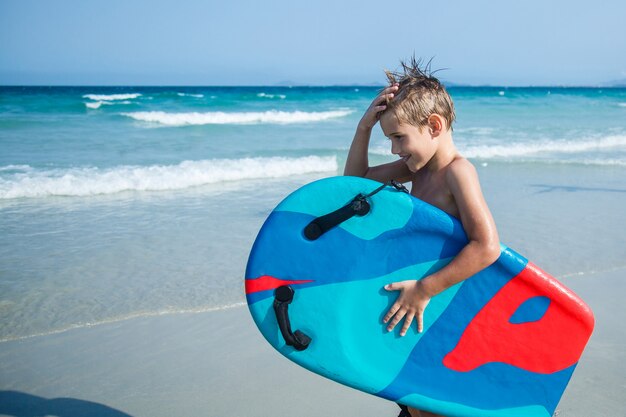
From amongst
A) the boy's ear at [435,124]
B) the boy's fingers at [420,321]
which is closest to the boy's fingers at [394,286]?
the boy's fingers at [420,321]

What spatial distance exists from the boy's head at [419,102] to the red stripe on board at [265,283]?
588 millimetres

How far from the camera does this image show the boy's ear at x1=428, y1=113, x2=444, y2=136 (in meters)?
1.80

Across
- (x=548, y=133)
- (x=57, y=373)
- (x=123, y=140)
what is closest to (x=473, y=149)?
(x=548, y=133)

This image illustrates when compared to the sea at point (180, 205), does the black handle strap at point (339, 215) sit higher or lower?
A: higher

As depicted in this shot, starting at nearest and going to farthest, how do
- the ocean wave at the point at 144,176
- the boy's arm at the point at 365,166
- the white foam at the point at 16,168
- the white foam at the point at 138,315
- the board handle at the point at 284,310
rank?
the board handle at the point at 284,310
the boy's arm at the point at 365,166
the white foam at the point at 138,315
the ocean wave at the point at 144,176
the white foam at the point at 16,168

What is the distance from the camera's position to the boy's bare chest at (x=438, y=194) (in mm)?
1819

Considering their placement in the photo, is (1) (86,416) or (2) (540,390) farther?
(1) (86,416)

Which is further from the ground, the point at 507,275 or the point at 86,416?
the point at 507,275

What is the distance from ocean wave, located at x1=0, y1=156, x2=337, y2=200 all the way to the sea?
0.08ft

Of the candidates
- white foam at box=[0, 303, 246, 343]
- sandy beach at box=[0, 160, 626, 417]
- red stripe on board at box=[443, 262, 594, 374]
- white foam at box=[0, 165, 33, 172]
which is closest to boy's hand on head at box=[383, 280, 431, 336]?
red stripe on board at box=[443, 262, 594, 374]

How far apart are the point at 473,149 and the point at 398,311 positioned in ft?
35.7

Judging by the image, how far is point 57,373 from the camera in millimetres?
2971

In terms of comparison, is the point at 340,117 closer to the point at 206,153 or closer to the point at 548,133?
the point at 548,133

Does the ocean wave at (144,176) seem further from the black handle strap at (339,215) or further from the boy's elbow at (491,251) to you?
the boy's elbow at (491,251)
